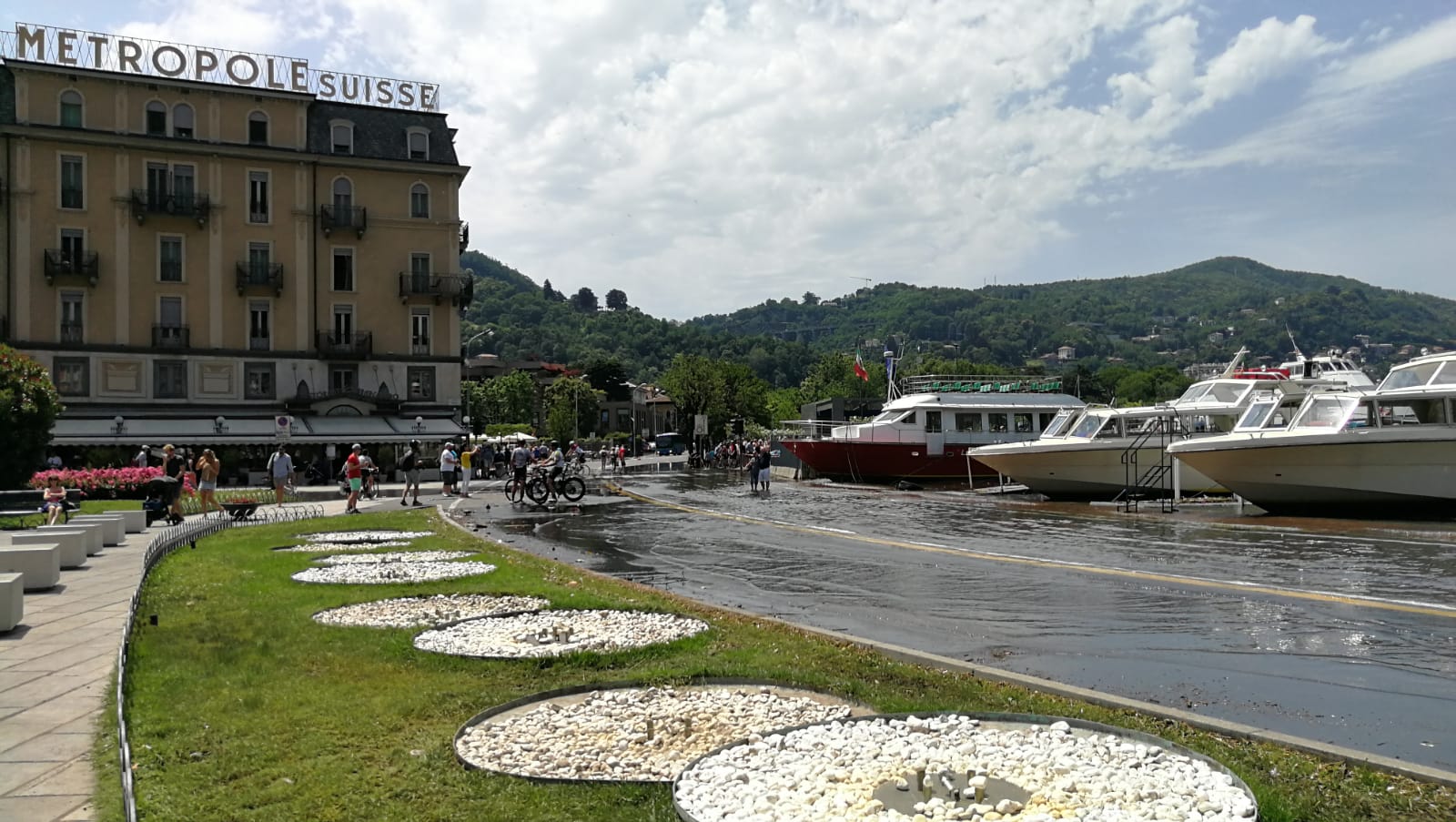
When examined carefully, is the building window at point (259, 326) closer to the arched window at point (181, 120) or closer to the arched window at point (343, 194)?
the arched window at point (343, 194)

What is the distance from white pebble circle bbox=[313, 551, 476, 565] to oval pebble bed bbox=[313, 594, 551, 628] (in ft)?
13.7

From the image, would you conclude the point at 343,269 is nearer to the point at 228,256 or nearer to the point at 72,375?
the point at 228,256

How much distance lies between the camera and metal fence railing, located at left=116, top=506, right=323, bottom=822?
5.38 m

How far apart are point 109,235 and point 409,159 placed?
1442 cm

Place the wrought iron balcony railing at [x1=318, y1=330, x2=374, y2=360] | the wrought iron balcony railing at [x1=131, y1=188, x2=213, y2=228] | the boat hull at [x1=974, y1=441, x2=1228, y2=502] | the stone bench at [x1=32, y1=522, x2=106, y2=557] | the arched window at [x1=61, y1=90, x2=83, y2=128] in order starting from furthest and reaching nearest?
the wrought iron balcony railing at [x1=318, y1=330, x2=374, y2=360] → the wrought iron balcony railing at [x1=131, y1=188, x2=213, y2=228] → the arched window at [x1=61, y1=90, x2=83, y2=128] → the boat hull at [x1=974, y1=441, x2=1228, y2=502] → the stone bench at [x1=32, y1=522, x2=106, y2=557]

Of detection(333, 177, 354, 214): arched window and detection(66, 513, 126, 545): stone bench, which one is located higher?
detection(333, 177, 354, 214): arched window

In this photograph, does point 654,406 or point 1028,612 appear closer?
point 1028,612

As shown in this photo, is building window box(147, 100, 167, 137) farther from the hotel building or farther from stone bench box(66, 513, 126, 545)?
stone bench box(66, 513, 126, 545)

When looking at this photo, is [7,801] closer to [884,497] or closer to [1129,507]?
[1129,507]

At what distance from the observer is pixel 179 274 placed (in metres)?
50.1

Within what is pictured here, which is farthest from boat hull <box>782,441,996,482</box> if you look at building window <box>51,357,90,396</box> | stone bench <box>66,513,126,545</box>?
building window <box>51,357,90,396</box>

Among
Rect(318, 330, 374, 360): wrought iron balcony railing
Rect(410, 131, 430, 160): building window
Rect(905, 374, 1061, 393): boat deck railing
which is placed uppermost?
Rect(410, 131, 430, 160): building window

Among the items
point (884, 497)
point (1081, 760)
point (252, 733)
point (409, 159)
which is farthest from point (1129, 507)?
point (409, 159)

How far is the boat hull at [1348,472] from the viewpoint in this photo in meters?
23.6
